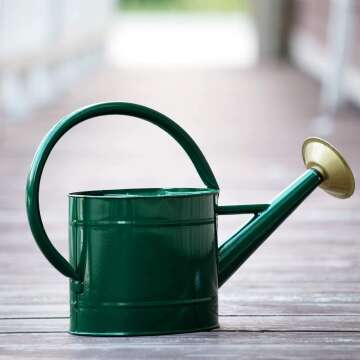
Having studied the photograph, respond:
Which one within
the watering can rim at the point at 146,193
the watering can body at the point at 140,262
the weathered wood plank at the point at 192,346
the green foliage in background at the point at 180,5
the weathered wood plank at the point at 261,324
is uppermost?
the green foliage in background at the point at 180,5

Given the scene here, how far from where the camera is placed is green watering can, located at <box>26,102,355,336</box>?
195 cm

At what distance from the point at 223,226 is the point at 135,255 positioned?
1609 mm

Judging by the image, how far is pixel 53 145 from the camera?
1.96 metres

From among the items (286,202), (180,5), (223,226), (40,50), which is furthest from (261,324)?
(180,5)

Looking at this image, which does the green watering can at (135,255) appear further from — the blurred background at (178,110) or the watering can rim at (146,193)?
the blurred background at (178,110)

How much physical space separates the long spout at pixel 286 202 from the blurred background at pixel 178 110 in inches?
14.2

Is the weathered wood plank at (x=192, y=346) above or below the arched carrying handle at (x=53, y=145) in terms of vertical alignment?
below

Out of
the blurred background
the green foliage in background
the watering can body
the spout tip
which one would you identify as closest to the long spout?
the spout tip

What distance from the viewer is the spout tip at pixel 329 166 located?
207 centimetres

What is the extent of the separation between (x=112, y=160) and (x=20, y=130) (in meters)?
1.69

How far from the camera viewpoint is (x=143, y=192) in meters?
2.17

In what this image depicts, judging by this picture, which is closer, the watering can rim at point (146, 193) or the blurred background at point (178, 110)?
the watering can rim at point (146, 193)

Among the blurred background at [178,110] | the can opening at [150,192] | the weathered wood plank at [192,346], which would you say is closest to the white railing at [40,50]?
the blurred background at [178,110]

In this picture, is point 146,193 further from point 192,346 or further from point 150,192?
point 192,346
